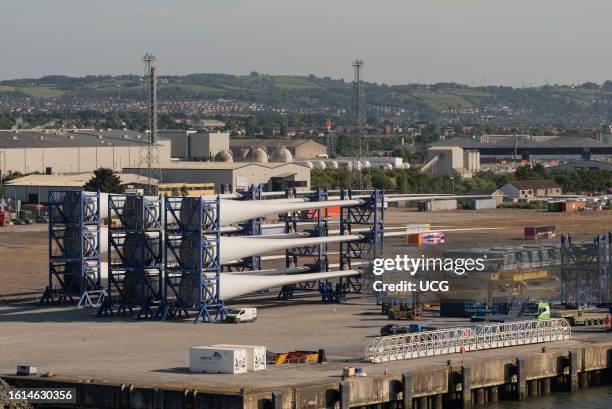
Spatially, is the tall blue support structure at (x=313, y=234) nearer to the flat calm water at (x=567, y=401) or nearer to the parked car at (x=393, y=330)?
the parked car at (x=393, y=330)

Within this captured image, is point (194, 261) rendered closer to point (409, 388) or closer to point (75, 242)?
point (75, 242)

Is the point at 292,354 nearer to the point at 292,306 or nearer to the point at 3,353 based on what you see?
the point at 3,353

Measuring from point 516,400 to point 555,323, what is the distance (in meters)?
8.64

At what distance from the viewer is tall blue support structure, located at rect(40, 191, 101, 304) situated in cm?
8494

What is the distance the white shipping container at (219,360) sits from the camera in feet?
189

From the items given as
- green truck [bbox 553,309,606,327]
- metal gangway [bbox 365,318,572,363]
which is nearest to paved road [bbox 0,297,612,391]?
metal gangway [bbox 365,318,572,363]

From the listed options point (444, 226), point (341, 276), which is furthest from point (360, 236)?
point (444, 226)

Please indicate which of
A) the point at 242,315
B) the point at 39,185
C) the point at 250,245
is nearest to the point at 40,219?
the point at 39,185

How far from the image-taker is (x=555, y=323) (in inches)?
2724

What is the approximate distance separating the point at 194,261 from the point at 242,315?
350 centimetres

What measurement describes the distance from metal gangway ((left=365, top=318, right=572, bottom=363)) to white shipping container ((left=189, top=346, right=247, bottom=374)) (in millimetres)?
5575

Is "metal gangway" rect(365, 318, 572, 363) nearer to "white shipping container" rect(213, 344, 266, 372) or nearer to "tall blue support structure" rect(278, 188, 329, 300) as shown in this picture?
"white shipping container" rect(213, 344, 266, 372)

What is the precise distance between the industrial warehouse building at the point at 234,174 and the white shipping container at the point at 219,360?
98312mm

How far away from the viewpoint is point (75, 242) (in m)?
85.3
